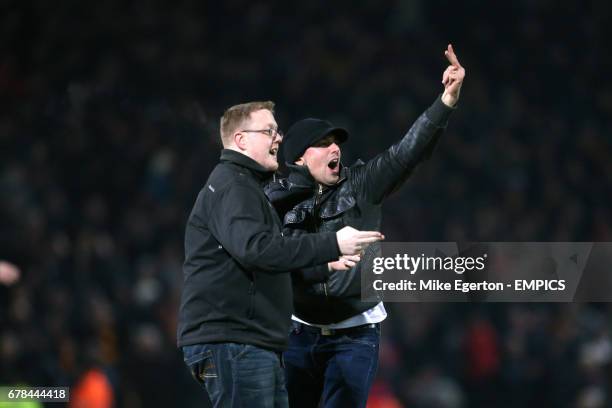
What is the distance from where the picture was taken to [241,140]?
379 centimetres

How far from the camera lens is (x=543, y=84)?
34.8ft

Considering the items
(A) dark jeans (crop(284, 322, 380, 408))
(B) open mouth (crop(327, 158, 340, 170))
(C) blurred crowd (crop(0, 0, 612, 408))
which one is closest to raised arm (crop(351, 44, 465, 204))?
(B) open mouth (crop(327, 158, 340, 170))

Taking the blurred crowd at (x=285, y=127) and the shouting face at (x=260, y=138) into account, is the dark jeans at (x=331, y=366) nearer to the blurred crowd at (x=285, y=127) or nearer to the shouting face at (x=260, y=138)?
the shouting face at (x=260, y=138)

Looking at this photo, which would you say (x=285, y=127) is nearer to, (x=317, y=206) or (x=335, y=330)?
(x=317, y=206)

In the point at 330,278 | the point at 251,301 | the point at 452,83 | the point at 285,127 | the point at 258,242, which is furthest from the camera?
the point at 285,127

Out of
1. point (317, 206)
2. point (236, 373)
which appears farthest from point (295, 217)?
point (236, 373)

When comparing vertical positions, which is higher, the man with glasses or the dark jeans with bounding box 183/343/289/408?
the man with glasses

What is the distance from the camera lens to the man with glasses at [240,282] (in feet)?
11.4

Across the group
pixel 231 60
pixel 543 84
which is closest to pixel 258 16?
pixel 231 60

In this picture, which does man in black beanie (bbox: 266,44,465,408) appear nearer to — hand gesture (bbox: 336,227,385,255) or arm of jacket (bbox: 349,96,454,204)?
arm of jacket (bbox: 349,96,454,204)

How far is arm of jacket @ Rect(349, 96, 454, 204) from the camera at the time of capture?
4.15 meters

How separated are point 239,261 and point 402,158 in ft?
3.30

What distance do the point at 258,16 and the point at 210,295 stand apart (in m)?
7.98

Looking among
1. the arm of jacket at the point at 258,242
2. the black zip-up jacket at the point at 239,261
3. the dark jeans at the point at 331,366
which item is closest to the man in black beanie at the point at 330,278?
the dark jeans at the point at 331,366
